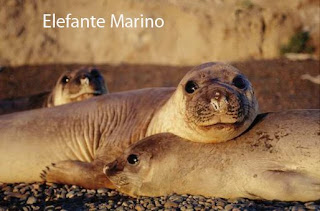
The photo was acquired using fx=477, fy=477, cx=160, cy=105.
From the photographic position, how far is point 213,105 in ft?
11.6

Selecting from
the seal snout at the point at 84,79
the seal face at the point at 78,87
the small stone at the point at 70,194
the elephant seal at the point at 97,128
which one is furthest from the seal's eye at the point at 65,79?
the small stone at the point at 70,194

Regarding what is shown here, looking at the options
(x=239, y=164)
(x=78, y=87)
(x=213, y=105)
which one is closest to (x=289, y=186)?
(x=239, y=164)

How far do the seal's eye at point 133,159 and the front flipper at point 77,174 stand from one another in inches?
13.5

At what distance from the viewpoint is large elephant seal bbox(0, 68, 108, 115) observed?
20.4 ft

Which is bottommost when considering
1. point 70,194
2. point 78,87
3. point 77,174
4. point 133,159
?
point 70,194

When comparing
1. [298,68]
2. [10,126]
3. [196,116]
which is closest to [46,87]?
[298,68]

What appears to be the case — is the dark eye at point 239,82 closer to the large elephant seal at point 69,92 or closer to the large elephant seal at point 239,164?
the large elephant seal at point 239,164

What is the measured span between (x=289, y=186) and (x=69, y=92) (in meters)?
3.72

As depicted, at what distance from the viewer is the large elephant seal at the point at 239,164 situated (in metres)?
3.47

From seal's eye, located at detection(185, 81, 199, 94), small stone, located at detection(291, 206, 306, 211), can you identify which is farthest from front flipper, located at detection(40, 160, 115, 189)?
small stone, located at detection(291, 206, 306, 211)

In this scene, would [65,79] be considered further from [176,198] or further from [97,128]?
[176,198]

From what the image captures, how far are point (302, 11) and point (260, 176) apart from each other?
878 cm

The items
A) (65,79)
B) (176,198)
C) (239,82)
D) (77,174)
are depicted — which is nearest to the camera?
(176,198)

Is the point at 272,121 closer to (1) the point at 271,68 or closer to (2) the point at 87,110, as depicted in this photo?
(2) the point at 87,110
